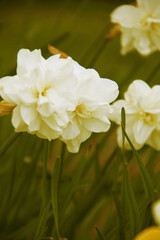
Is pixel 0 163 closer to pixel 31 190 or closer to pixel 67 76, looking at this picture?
pixel 31 190

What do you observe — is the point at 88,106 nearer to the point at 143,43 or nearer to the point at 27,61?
the point at 27,61

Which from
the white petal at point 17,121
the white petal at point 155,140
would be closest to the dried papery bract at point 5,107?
the white petal at point 17,121

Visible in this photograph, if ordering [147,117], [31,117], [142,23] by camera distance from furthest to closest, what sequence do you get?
[142,23] → [147,117] → [31,117]

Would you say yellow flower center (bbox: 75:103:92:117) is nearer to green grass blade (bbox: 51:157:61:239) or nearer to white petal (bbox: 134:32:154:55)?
green grass blade (bbox: 51:157:61:239)

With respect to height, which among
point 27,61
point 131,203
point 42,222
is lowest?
point 42,222

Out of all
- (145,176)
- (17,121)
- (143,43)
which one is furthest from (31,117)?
(143,43)

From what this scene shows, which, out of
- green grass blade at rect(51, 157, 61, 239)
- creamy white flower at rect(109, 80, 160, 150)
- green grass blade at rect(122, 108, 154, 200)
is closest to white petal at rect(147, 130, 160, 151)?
creamy white flower at rect(109, 80, 160, 150)

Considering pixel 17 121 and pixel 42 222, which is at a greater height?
pixel 17 121
